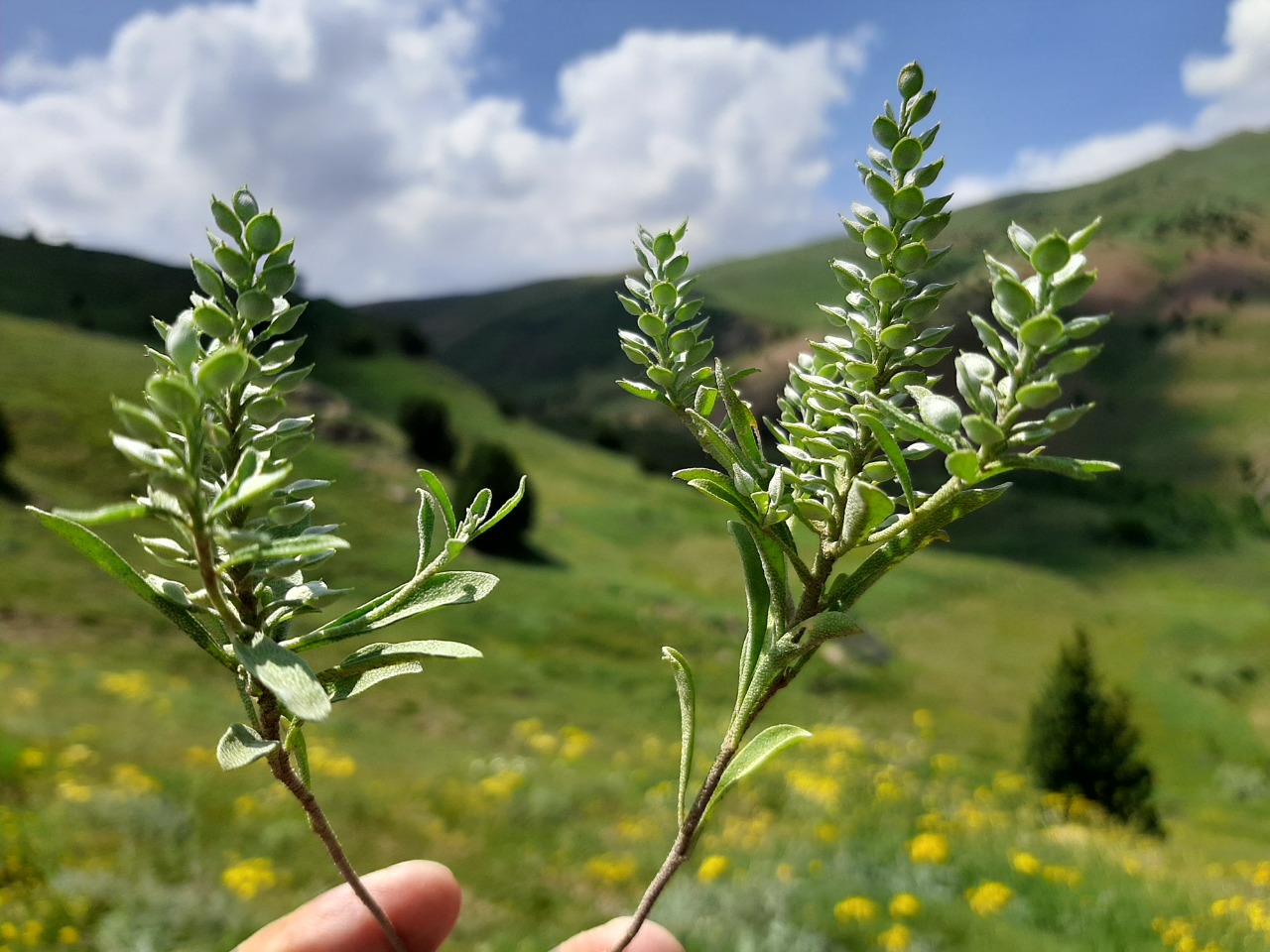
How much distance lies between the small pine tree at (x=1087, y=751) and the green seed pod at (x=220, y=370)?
51.8 feet

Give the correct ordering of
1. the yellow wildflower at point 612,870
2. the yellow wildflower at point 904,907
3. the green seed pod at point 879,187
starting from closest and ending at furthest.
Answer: the green seed pod at point 879,187, the yellow wildflower at point 904,907, the yellow wildflower at point 612,870

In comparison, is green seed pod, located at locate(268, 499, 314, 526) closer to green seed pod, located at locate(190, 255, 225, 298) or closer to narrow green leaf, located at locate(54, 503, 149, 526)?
narrow green leaf, located at locate(54, 503, 149, 526)

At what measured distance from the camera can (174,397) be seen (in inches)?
36.9

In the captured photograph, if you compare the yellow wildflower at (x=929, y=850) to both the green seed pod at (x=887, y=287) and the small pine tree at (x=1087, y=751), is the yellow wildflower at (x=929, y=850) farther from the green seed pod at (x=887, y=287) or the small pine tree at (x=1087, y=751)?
the green seed pod at (x=887, y=287)

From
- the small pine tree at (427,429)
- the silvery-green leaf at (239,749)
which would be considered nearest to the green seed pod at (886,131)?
the silvery-green leaf at (239,749)

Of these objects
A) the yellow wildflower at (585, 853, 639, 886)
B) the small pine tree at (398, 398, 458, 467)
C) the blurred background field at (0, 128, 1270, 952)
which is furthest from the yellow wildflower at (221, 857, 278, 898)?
the small pine tree at (398, 398, 458, 467)

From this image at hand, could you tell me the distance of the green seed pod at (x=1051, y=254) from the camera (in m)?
1.00

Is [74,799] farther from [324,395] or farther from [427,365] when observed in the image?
[427,365]

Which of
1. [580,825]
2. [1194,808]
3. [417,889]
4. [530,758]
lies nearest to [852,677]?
[1194,808]

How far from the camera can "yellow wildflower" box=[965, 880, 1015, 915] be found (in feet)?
22.5

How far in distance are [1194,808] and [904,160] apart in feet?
85.1

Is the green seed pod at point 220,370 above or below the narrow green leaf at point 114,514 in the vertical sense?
above

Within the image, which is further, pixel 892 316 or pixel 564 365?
pixel 564 365

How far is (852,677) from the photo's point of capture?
26.9 metres
